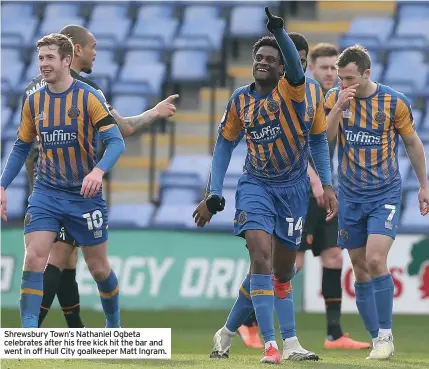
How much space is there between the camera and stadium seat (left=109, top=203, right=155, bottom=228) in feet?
44.8

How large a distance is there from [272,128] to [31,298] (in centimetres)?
173

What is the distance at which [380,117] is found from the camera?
819 cm

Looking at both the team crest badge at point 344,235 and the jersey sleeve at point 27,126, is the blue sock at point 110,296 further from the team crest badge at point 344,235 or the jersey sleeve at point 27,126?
the team crest badge at point 344,235

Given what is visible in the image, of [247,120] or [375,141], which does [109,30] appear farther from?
[247,120]

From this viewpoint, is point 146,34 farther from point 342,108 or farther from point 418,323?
point 342,108

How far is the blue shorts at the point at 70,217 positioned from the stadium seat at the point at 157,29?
902 cm

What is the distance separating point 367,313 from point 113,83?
783 centimetres

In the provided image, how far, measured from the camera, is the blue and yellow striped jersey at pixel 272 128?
7176 millimetres

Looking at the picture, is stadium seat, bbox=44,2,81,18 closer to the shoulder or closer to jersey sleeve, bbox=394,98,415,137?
the shoulder

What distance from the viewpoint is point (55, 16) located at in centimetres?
1733

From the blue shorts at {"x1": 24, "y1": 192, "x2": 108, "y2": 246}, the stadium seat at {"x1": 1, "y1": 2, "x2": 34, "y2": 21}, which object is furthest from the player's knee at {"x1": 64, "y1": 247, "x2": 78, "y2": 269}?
the stadium seat at {"x1": 1, "y1": 2, "x2": 34, "y2": 21}

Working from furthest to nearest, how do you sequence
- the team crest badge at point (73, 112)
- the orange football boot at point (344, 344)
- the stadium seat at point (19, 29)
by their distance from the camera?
the stadium seat at point (19, 29)
the orange football boot at point (344, 344)
the team crest badge at point (73, 112)

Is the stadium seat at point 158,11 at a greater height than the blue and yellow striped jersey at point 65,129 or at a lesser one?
greater

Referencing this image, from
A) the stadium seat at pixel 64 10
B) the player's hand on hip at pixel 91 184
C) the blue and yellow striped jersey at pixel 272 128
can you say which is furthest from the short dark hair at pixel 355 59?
the stadium seat at pixel 64 10
